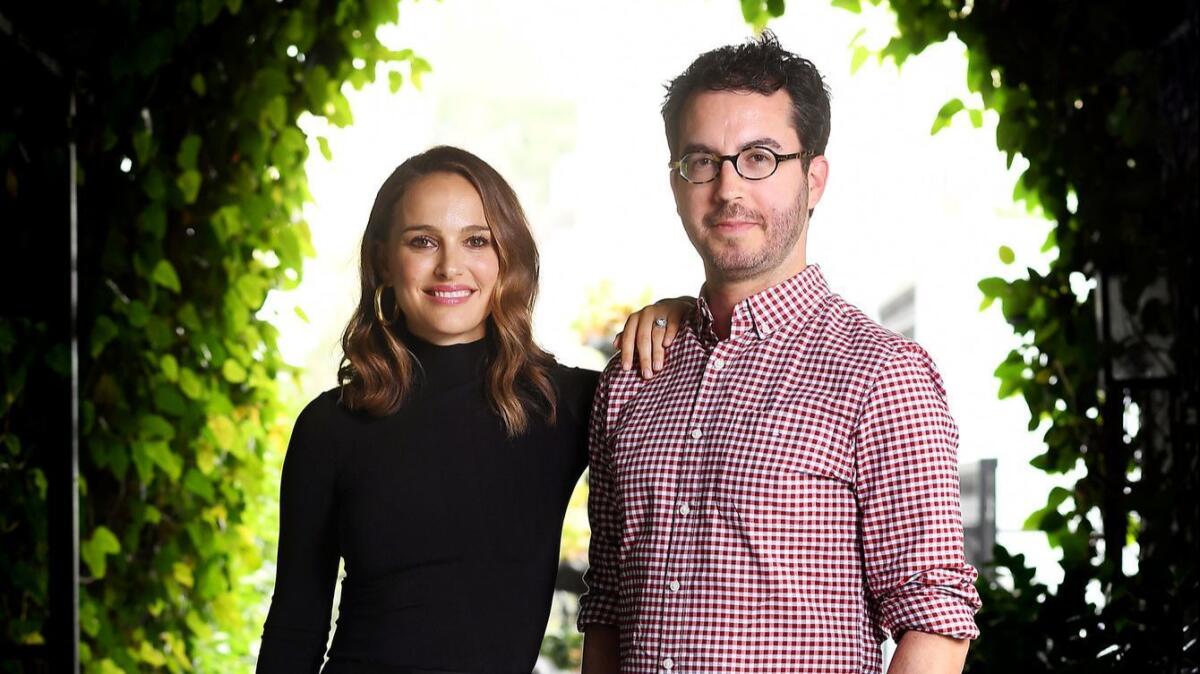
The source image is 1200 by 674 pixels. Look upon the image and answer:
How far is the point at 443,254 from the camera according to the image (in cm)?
150

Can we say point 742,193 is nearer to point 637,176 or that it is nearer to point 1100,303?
point 1100,303

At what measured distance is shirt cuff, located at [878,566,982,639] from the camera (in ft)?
3.98

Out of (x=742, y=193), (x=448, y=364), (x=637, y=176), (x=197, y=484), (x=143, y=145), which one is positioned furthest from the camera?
(x=637, y=176)

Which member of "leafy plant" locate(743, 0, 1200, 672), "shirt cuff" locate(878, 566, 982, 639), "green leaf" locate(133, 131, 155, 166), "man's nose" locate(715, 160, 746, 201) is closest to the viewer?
"shirt cuff" locate(878, 566, 982, 639)

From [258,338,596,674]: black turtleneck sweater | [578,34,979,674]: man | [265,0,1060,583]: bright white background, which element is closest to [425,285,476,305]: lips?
[258,338,596,674]: black turtleneck sweater

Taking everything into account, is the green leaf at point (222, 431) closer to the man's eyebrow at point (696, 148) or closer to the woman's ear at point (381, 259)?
the woman's ear at point (381, 259)

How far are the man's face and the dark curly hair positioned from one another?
1cm

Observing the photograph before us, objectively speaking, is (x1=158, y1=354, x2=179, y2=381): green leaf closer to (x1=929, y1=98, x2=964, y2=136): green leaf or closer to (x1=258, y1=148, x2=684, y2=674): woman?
(x1=258, y1=148, x2=684, y2=674): woman

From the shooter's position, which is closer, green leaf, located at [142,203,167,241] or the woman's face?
the woman's face

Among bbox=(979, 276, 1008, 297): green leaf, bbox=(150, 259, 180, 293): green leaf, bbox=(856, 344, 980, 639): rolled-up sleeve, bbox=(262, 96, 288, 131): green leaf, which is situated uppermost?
bbox=(262, 96, 288, 131): green leaf

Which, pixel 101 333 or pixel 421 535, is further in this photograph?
pixel 101 333

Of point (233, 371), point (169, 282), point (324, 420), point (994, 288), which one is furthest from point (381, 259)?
point (994, 288)

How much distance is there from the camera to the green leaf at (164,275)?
227 centimetres

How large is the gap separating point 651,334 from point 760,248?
0.20 meters
